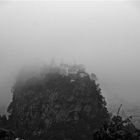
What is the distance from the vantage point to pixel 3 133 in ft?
207

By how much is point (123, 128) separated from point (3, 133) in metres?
24.2

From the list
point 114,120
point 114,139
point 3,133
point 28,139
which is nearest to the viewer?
point 114,139

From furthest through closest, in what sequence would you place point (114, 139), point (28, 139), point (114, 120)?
point (28, 139) → point (114, 120) → point (114, 139)

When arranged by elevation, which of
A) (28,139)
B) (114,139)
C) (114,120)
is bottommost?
(114,139)

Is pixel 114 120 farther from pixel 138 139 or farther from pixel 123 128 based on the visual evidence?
pixel 138 139

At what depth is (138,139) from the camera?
192ft

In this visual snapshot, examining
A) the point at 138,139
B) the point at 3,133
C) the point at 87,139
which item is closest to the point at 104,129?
the point at 138,139

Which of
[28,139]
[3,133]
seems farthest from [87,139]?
[3,133]

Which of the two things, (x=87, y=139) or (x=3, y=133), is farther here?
(x=87, y=139)

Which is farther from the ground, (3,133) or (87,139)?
(87,139)

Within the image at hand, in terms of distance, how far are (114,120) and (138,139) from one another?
6321 millimetres

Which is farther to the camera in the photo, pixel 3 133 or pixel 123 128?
pixel 3 133

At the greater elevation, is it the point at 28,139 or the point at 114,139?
the point at 28,139

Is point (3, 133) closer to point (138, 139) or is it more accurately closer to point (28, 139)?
point (138, 139)
